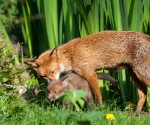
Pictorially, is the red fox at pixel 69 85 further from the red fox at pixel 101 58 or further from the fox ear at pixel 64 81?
the red fox at pixel 101 58

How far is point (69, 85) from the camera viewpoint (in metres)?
7.69

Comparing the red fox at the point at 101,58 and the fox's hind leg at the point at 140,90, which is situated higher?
the red fox at the point at 101,58

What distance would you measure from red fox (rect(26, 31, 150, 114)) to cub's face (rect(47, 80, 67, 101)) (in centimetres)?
22

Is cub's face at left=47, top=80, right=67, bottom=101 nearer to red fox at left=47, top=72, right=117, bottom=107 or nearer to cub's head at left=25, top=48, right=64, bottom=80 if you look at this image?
red fox at left=47, top=72, right=117, bottom=107

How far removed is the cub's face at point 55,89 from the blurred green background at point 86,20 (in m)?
0.99

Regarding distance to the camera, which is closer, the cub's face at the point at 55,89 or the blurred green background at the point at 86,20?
the cub's face at the point at 55,89

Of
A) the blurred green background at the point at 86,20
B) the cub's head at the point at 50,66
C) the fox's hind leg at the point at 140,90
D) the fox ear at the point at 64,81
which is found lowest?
the fox's hind leg at the point at 140,90

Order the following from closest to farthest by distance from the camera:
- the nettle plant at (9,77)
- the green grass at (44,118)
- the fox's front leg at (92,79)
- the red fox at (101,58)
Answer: the green grass at (44,118), the nettle plant at (9,77), the red fox at (101,58), the fox's front leg at (92,79)

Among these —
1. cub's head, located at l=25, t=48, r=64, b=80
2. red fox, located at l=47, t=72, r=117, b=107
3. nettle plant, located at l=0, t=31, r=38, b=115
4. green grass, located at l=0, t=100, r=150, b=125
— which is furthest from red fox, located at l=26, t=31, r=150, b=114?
green grass, located at l=0, t=100, r=150, b=125

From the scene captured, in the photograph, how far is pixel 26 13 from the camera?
359 inches

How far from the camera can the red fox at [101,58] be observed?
23.4 ft

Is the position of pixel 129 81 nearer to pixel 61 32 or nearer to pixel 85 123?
pixel 61 32

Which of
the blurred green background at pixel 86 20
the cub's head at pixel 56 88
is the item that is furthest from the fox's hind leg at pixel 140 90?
the cub's head at pixel 56 88

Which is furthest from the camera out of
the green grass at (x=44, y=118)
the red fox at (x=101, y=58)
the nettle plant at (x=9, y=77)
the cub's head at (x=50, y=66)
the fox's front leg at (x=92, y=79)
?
the cub's head at (x=50, y=66)
